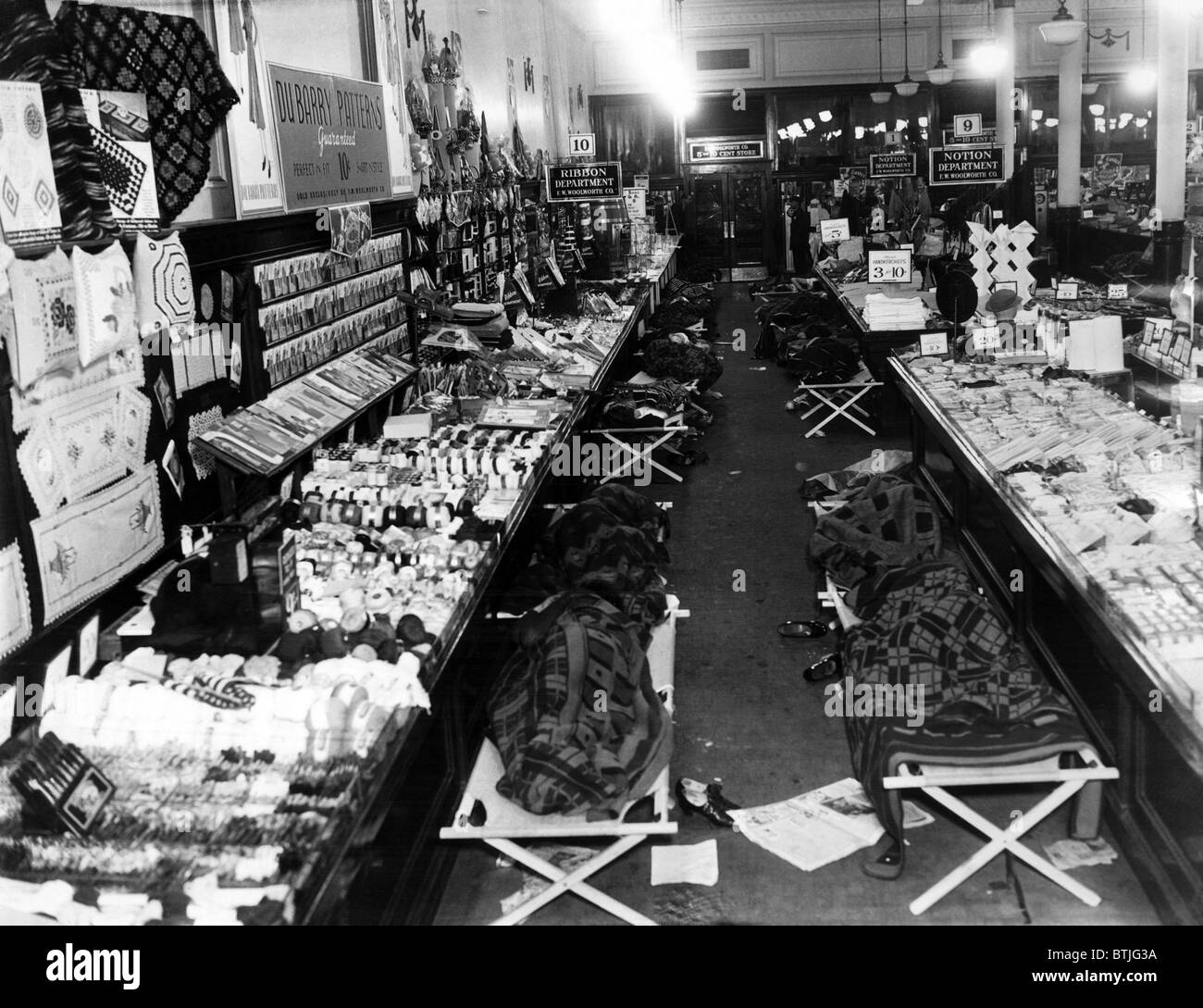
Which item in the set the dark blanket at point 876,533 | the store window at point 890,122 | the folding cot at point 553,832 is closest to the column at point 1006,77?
the store window at point 890,122

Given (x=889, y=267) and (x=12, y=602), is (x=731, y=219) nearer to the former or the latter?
(x=889, y=267)

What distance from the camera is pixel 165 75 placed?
439 cm

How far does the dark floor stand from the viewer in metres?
3.76

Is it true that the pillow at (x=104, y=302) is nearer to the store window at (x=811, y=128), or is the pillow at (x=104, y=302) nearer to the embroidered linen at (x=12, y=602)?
the embroidered linen at (x=12, y=602)

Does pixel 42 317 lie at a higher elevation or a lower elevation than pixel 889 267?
higher

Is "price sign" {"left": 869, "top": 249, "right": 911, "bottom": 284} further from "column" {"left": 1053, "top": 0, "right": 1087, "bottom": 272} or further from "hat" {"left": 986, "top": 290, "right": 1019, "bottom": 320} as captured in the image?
"column" {"left": 1053, "top": 0, "right": 1087, "bottom": 272}

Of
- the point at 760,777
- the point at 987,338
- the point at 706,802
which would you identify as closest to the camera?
the point at 706,802

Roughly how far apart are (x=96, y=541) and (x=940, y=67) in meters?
18.1

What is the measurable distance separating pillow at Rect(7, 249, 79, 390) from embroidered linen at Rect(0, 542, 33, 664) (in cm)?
46

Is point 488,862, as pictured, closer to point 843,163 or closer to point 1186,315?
point 1186,315

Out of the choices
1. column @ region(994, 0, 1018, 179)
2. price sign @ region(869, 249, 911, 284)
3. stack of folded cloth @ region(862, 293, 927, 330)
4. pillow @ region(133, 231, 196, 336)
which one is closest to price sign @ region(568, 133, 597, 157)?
price sign @ region(869, 249, 911, 284)

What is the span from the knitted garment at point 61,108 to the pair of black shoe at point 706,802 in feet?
8.47

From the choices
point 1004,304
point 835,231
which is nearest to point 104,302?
point 1004,304

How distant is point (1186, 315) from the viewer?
6.51 meters
